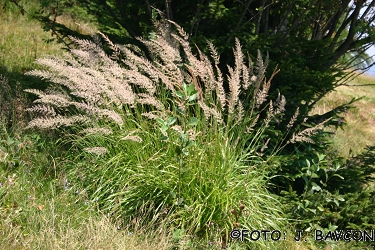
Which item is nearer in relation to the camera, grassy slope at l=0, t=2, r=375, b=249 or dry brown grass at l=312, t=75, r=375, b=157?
grassy slope at l=0, t=2, r=375, b=249

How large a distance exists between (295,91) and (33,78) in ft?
12.6

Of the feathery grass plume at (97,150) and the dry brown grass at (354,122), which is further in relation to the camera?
the dry brown grass at (354,122)

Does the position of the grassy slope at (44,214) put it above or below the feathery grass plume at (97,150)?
below

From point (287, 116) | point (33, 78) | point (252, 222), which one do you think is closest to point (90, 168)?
point (252, 222)

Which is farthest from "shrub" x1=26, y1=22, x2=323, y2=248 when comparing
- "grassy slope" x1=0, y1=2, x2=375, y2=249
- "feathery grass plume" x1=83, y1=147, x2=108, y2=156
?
"grassy slope" x1=0, y1=2, x2=375, y2=249

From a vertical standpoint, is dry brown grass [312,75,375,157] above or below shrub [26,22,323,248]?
below

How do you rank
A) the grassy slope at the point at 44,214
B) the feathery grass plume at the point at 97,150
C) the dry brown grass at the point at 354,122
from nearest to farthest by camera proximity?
1. the grassy slope at the point at 44,214
2. the feathery grass plume at the point at 97,150
3. the dry brown grass at the point at 354,122

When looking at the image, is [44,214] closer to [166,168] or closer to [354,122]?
[166,168]

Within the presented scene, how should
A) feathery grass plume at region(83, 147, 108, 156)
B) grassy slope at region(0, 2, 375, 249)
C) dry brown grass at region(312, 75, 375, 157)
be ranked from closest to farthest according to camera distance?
1. grassy slope at region(0, 2, 375, 249)
2. feathery grass plume at region(83, 147, 108, 156)
3. dry brown grass at region(312, 75, 375, 157)

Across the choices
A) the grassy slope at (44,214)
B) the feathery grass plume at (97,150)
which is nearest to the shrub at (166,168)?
the feathery grass plume at (97,150)

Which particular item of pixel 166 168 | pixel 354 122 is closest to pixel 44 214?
pixel 166 168

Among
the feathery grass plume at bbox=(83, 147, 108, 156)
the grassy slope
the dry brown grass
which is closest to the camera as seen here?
the grassy slope

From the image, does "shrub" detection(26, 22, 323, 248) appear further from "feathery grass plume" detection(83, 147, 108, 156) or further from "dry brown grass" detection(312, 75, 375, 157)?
"dry brown grass" detection(312, 75, 375, 157)

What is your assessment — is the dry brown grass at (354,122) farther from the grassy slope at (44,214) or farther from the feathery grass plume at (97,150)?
the grassy slope at (44,214)
